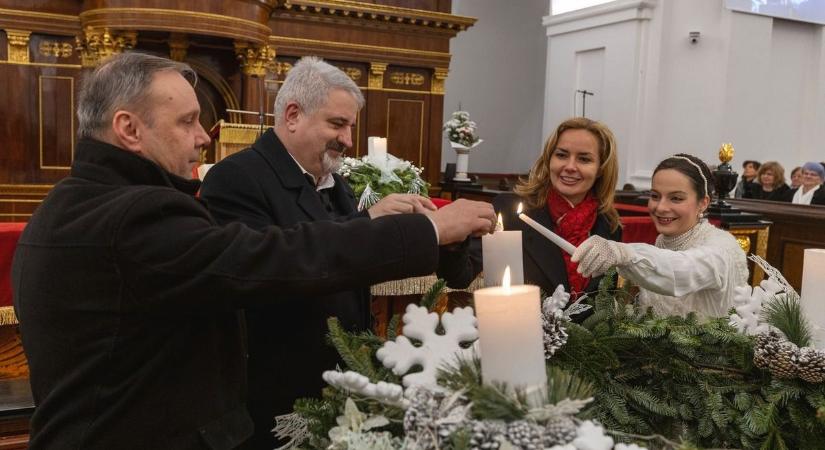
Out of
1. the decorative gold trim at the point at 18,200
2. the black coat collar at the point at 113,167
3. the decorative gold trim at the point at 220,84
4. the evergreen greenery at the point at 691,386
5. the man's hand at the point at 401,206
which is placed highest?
the decorative gold trim at the point at 220,84

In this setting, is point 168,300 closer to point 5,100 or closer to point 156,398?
point 156,398

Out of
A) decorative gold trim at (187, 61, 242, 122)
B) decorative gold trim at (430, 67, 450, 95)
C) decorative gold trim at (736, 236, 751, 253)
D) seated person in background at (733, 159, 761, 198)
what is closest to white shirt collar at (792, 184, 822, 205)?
seated person in background at (733, 159, 761, 198)

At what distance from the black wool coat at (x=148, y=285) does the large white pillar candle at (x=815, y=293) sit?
60 centimetres

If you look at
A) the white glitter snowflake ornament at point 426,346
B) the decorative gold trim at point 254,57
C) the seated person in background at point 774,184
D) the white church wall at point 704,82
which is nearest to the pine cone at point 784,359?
the white glitter snowflake ornament at point 426,346

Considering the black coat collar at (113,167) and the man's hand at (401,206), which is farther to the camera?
the man's hand at (401,206)

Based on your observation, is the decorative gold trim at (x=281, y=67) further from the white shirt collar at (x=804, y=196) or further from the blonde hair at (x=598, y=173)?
the blonde hair at (x=598, y=173)

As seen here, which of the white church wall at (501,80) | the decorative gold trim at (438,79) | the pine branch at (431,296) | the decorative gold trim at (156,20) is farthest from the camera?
the white church wall at (501,80)

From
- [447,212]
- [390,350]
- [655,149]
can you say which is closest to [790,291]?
[447,212]

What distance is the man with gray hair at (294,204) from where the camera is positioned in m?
1.61

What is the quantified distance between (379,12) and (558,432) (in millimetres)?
8684

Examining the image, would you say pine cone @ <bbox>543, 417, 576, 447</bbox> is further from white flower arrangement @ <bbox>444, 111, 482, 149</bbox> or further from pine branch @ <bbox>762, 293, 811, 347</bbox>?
white flower arrangement @ <bbox>444, 111, 482, 149</bbox>

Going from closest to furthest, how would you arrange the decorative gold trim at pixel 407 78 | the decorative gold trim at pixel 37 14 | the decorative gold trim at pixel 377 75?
the decorative gold trim at pixel 37 14, the decorative gold trim at pixel 377 75, the decorative gold trim at pixel 407 78

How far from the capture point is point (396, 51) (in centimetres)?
923

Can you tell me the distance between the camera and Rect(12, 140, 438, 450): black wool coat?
1.09 meters
